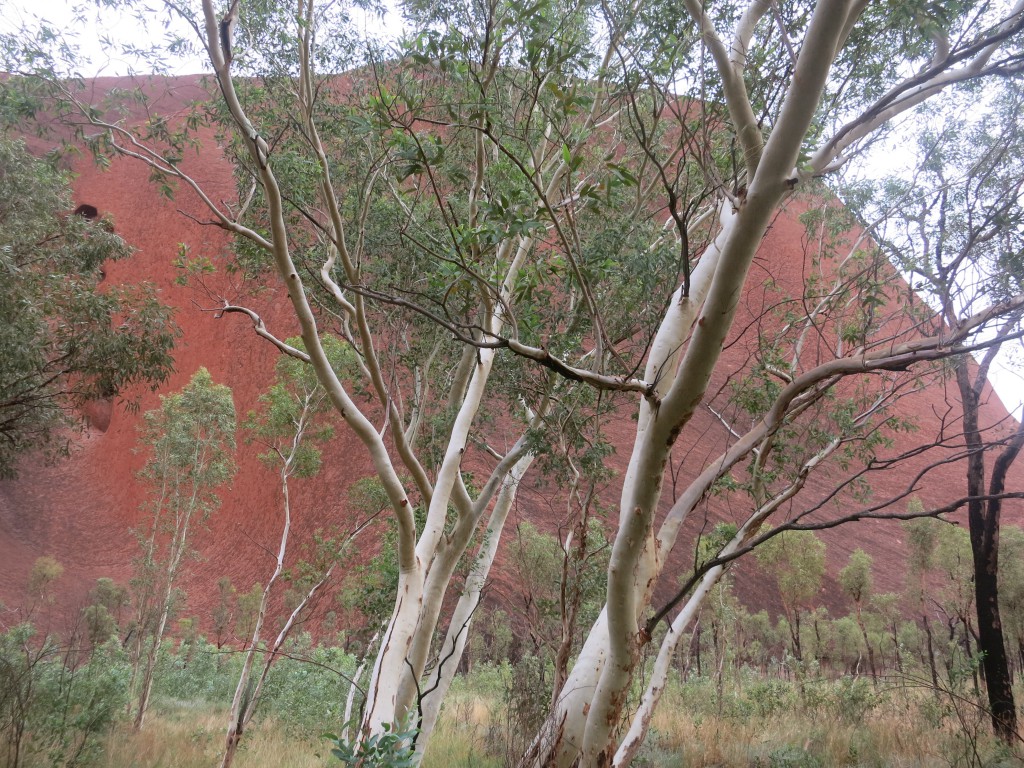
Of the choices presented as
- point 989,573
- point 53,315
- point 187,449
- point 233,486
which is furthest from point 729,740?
point 233,486

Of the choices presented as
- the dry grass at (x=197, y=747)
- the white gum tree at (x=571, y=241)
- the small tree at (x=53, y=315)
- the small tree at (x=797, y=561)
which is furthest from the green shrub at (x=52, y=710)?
the small tree at (x=797, y=561)

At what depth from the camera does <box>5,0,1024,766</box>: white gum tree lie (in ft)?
7.61

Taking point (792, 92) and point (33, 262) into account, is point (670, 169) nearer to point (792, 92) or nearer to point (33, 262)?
point (792, 92)

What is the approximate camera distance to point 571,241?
15.6ft

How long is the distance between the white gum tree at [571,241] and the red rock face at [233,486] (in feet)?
46.9

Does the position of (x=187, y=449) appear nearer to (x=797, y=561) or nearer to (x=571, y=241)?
(x=571, y=241)

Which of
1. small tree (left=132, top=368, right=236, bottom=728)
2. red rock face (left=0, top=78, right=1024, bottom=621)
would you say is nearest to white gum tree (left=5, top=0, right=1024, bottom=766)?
small tree (left=132, top=368, right=236, bottom=728)

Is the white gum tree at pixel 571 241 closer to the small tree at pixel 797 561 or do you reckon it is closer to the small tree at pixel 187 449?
the small tree at pixel 187 449

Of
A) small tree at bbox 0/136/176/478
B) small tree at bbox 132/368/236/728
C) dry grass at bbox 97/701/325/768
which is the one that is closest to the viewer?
small tree at bbox 0/136/176/478

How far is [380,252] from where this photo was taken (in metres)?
6.56

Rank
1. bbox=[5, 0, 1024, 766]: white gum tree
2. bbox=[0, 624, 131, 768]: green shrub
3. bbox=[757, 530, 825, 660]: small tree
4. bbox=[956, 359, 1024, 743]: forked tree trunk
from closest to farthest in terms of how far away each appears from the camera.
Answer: bbox=[5, 0, 1024, 766]: white gum tree, bbox=[0, 624, 131, 768]: green shrub, bbox=[956, 359, 1024, 743]: forked tree trunk, bbox=[757, 530, 825, 660]: small tree

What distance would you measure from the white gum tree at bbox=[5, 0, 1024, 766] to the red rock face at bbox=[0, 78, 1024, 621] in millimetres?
14285

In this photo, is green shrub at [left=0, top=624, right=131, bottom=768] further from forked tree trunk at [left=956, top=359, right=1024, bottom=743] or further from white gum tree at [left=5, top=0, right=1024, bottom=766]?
forked tree trunk at [left=956, top=359, right=1024, bottom=743]

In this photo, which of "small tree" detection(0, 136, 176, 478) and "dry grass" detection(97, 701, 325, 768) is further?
"dry grass" detection(97, 701, 325, 768)
